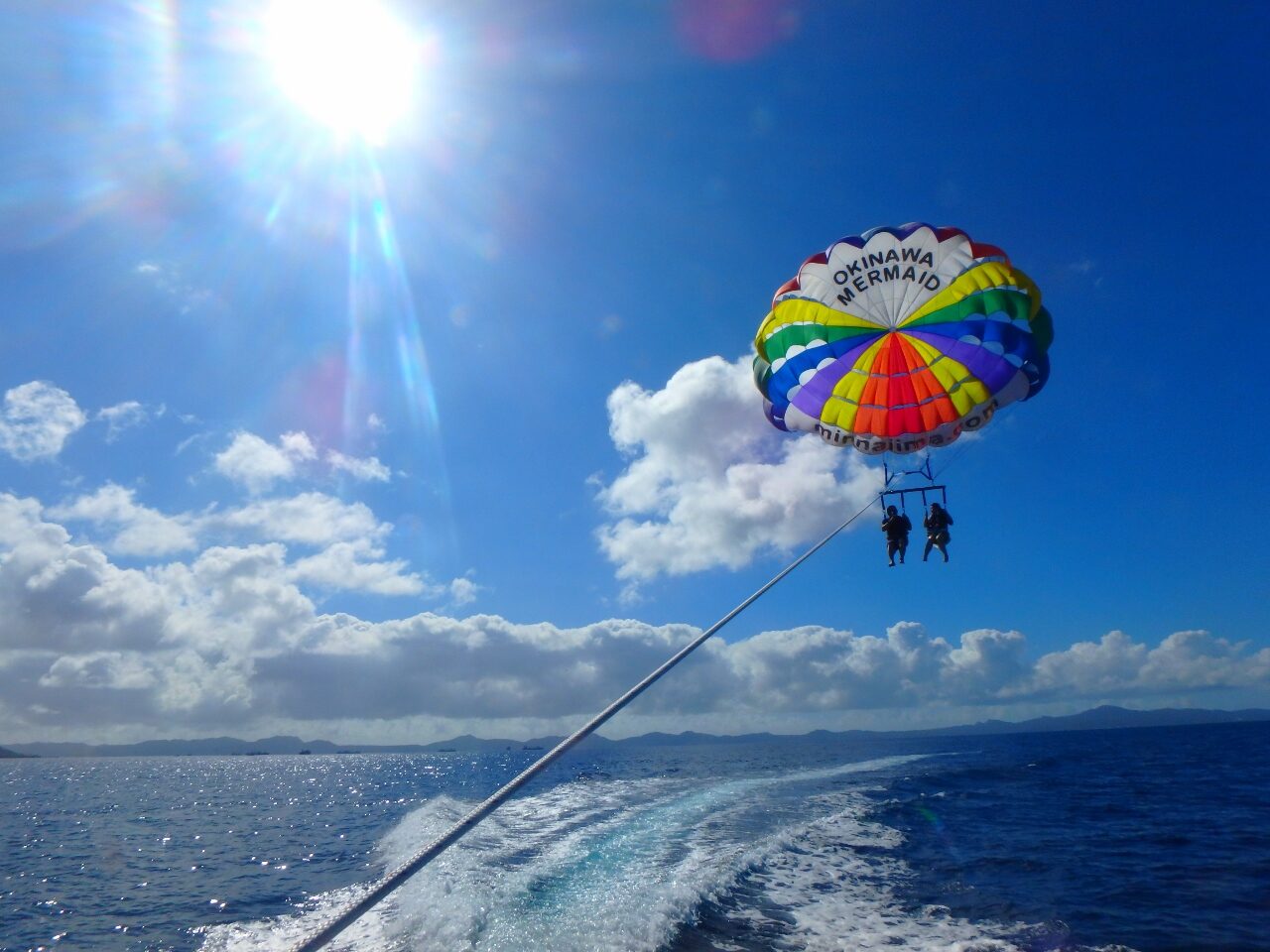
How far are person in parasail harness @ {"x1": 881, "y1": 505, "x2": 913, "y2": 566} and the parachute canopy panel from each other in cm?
173

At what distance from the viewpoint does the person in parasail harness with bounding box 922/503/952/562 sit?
1216 cm

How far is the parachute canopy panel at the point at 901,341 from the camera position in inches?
479

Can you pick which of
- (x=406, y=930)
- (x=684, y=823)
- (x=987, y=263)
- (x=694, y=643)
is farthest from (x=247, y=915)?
(x=987, y=263)

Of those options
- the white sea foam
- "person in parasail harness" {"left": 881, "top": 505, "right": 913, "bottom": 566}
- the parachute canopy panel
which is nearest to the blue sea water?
the white sea foam

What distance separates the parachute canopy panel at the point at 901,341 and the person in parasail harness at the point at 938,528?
1.65 meters

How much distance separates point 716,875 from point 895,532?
7060mm

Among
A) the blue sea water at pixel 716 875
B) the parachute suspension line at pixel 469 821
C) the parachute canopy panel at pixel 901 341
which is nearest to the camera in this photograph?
the parachute suspension line at pixel 469 821

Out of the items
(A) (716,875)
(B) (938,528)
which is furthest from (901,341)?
(A) (716,875)

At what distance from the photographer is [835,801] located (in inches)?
925

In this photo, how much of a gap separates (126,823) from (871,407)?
3547 cm

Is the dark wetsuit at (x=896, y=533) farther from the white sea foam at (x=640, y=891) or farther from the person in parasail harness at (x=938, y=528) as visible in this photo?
the white sea foam at (x=640, y=891)

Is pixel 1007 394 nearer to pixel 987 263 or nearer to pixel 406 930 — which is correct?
pixel 987 263

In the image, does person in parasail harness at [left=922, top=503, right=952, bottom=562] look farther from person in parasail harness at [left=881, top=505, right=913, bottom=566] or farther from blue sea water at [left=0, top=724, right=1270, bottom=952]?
blue sea water at [left=0, top=724, right=1270, bottom=952]

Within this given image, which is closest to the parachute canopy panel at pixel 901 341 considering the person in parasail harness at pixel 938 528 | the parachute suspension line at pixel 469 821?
the person in parasail harness at pixel 938 528
